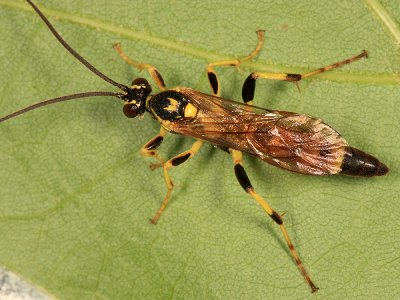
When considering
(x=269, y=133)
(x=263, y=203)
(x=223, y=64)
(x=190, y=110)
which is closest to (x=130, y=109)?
(x=190, y=110)

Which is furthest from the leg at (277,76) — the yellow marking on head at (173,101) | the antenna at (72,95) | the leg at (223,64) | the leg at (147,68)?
the antenna at (72,95)

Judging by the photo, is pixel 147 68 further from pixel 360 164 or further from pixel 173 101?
pixel 360 164

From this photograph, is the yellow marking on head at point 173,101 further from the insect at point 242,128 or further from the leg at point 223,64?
the leg at point 223,64

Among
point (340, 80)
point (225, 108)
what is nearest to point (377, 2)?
point (340, 80)

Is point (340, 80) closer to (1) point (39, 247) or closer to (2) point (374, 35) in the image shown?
(2) point (374, 35)

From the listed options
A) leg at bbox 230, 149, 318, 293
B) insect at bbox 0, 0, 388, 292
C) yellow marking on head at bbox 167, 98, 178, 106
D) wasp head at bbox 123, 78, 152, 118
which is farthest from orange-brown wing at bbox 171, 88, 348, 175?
wasp head at bbox 123, 78, 152, 118

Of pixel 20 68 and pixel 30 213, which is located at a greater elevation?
pixel 20 68

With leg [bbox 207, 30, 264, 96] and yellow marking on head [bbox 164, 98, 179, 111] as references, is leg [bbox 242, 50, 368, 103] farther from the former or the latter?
yellow marking on head [bbox 164, 98, 179, 111]

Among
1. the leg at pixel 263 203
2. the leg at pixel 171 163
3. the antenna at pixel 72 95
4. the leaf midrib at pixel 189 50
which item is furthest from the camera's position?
the leg at pixel 171 163
